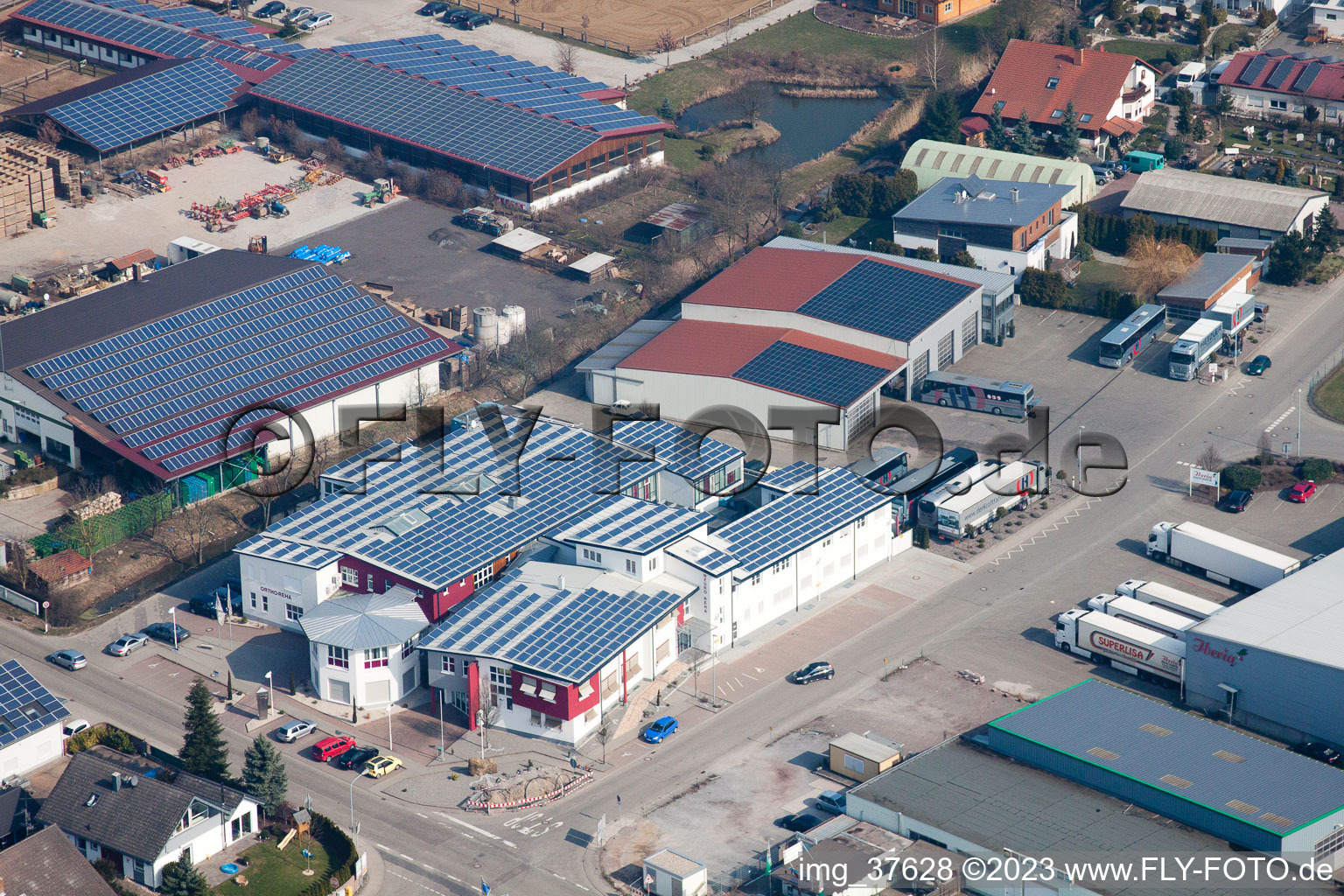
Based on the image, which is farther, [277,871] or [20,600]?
[20,600]

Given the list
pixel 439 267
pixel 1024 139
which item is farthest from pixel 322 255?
pixel 1024 139

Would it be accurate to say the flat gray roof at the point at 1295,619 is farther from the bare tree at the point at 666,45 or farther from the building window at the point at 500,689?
the bare tree at the point at 666,45

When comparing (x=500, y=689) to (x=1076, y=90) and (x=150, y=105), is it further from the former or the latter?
(x=1076, y=90)

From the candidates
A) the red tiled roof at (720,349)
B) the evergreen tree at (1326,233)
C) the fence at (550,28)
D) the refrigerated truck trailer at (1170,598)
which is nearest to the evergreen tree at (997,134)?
the evergreen tree at (1326,233)

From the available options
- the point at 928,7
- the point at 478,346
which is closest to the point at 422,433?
the point at 478,346

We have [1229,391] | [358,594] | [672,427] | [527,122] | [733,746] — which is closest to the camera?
[733,746]

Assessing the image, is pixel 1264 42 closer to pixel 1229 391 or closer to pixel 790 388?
pixel 1229 391
